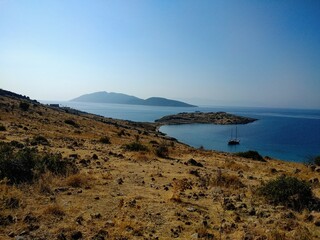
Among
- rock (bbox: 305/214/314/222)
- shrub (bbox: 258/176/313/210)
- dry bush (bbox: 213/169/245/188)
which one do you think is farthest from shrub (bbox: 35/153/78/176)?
rock (bbox: 305/214/314/222)

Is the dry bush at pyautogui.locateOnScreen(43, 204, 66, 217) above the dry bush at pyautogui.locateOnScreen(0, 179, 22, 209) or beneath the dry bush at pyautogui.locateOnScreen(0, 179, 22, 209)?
beneath

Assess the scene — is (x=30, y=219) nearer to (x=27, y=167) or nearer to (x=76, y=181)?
(x=76, y=181)

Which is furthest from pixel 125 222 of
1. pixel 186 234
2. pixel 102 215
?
pixel 186 234

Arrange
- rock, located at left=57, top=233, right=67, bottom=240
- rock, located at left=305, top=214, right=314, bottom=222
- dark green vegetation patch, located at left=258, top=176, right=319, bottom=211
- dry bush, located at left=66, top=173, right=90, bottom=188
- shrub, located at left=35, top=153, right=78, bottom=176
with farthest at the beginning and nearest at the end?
shrub, located at left=35, top=153, right=78, bottom=176 → dry bush, located at left=66, top=173, right=90, bottom=188 → dark green vegetation patch, located at left=258, top=176, right=319, bottom=211 → rock, located at left=305, top=214, right=314, bottom=222 → rock, located at left=57, top=233, right=67, bottom=240

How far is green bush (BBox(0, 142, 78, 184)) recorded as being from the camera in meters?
Result: 11.4

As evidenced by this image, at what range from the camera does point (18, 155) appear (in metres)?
13.1

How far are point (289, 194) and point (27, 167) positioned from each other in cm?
1037

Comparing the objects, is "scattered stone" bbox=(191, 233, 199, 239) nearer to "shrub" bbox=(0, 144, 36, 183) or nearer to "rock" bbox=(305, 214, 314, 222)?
"rock" bbox=(305, 214, 314, 222)

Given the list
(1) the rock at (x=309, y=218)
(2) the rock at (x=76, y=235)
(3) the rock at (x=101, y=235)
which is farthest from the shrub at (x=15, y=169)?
(1) the rock at (x=309, y=218)

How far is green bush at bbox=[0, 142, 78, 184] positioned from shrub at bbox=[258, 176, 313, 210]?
8.46 m

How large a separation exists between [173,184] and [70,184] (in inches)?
174

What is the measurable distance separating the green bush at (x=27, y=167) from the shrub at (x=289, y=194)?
8.46 m

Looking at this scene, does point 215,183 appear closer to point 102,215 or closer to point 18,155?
point 102,215

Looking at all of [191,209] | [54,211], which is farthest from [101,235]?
[191,209]
